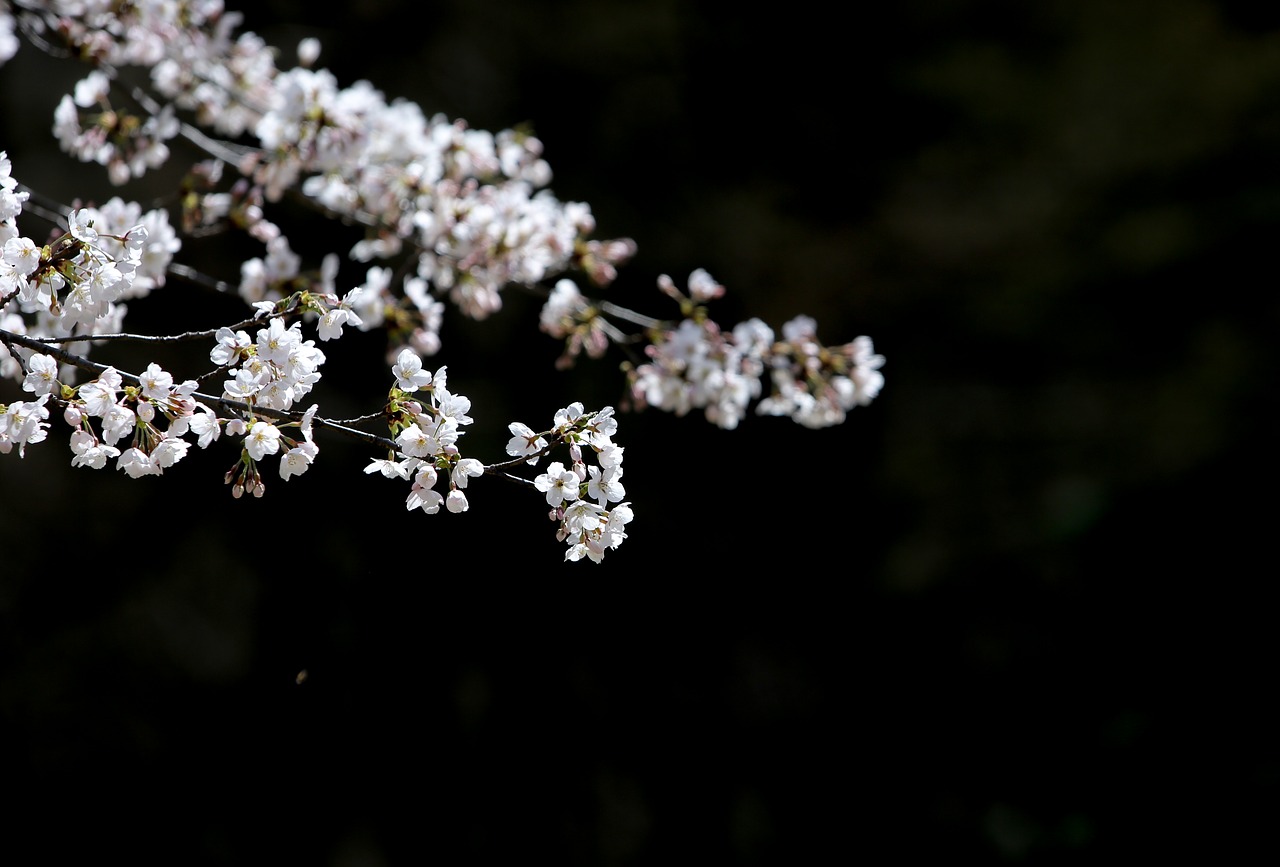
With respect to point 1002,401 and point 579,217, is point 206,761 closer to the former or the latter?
point 579,217

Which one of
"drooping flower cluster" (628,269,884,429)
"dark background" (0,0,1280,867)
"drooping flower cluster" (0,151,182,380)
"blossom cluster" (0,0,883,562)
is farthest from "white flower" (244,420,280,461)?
"dark background" (0,0,1280,867)

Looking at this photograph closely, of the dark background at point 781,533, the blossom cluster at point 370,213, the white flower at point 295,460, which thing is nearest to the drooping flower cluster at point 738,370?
the blossom cluster at point 370,213

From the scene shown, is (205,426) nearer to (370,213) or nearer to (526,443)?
(526,443)

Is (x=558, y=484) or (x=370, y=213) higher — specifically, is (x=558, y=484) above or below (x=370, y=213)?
below

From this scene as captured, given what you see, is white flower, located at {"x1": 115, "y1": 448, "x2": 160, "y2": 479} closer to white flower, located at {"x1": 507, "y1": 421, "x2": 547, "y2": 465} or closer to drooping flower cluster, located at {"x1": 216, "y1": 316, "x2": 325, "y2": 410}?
drooping flower cluster, located at {"x1": 216, "y1": 316, "x2": 325, "y2": 410}

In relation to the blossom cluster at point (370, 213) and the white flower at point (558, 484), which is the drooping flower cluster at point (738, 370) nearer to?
the blossom cluster at point (370, 213)

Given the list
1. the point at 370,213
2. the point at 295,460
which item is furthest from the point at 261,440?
the point at 370,213

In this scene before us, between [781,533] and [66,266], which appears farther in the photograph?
[781,533]

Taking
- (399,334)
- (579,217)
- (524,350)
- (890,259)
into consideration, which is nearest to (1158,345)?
(890,259)
